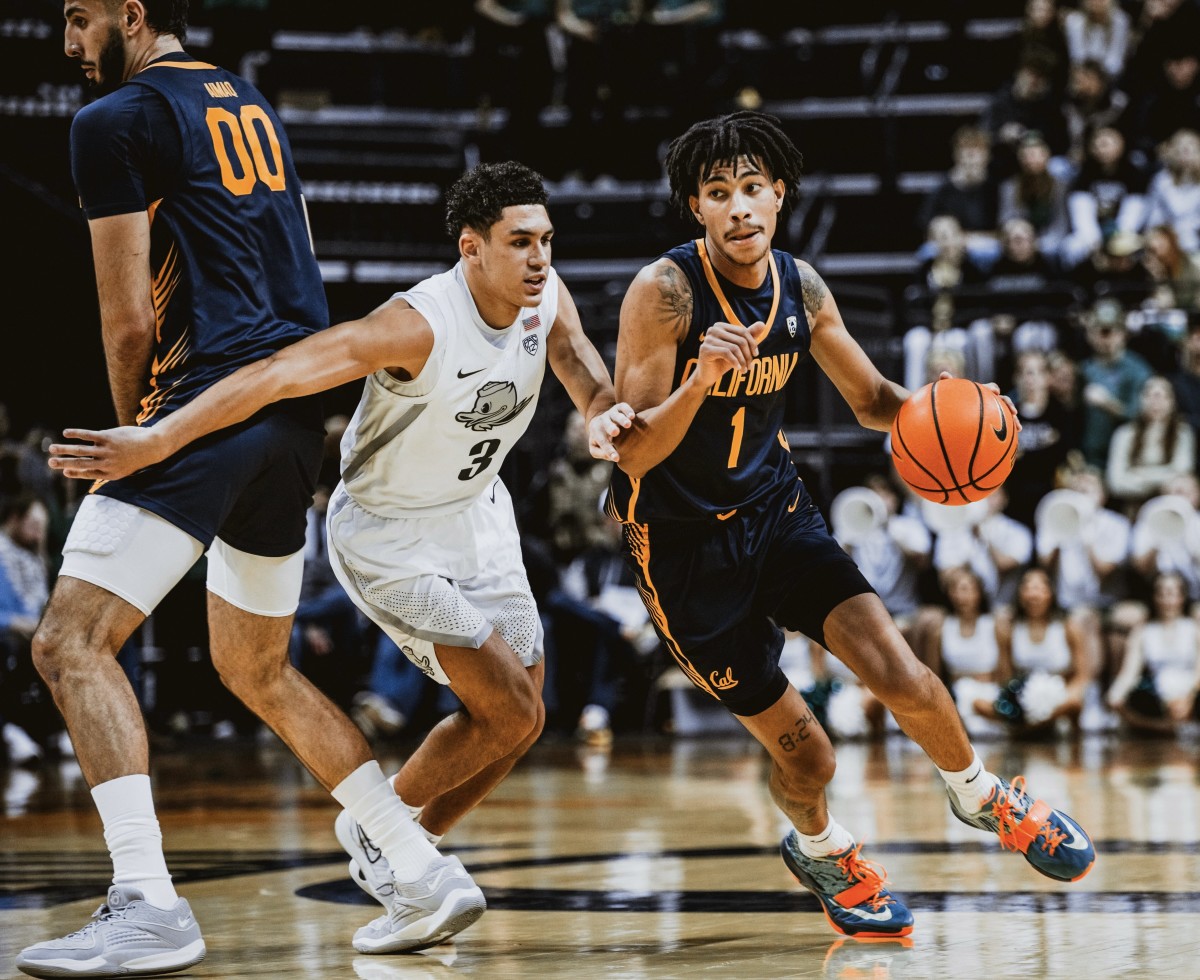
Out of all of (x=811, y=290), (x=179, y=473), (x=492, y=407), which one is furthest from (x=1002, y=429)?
(x=179, y=473)

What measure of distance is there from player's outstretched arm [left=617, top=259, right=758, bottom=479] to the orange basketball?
1.72 feet

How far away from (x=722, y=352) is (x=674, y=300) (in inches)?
17.0

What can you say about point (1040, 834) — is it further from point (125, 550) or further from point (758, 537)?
point (125, 550)

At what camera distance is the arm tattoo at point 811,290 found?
424 centimetres

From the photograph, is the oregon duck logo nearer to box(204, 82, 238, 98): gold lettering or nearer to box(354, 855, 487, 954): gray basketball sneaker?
box(204, 82, 238, 98): gold lettering

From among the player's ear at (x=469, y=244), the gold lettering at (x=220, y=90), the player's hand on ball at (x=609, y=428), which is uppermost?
the gold lettering at (x=220, y=90)

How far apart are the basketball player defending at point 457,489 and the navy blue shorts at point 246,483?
24 centimetres

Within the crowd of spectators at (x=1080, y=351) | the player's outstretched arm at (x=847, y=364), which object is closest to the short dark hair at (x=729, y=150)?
the player's outstretched arm at (x=847, y=364)

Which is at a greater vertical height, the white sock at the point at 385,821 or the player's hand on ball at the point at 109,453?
the player's hand on ball at the point at 109,453

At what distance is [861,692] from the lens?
10531mm

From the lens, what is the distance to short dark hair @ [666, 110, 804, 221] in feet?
13.3

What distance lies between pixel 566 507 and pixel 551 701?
129 cm

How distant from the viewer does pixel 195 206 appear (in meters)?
3.73

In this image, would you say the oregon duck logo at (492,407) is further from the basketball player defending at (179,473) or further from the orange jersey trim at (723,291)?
the orange jersey trim at (723,291)
